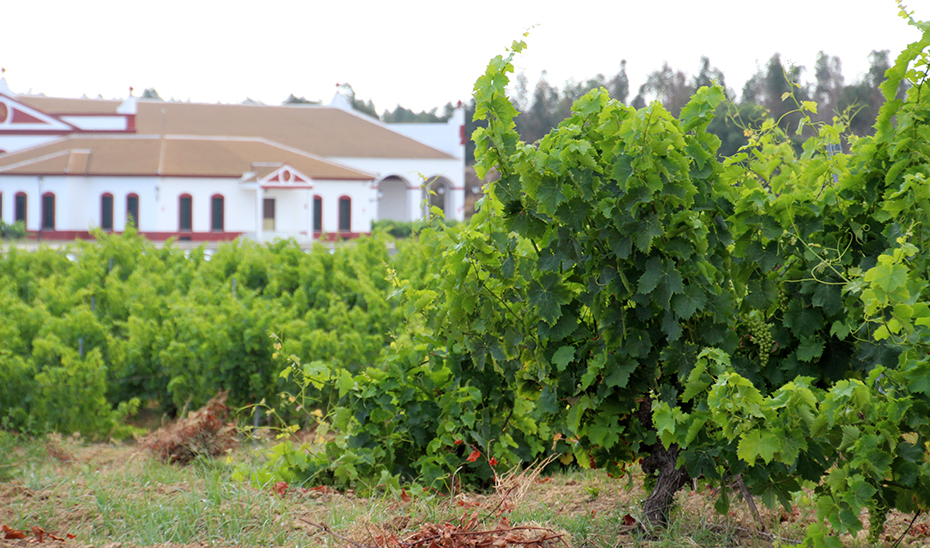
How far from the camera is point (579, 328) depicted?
9.78 feet

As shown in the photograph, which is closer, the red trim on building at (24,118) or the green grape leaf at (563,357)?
the green grape leaf at (563,357)

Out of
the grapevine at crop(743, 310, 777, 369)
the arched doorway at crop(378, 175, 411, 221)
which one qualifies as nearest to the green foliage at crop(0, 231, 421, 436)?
the grapevine at crop(743, 310, 777, 369)

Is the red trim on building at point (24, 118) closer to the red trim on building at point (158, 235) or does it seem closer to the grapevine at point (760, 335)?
the red trim on building at point (158, 235)

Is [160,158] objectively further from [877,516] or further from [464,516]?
[877,516]

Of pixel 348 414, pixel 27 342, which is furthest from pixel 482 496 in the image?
pixel 27 342

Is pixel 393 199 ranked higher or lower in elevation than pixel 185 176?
lower

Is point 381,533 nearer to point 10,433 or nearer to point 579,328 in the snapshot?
point 579,328

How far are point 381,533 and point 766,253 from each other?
70.3 inches

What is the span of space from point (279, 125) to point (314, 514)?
4295cm

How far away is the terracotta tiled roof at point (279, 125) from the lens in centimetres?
4075

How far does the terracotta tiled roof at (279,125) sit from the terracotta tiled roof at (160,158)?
133 inches

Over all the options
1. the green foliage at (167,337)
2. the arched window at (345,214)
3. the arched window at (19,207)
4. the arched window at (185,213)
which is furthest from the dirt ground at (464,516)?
the arched window at (19,207)

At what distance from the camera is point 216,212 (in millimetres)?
34281

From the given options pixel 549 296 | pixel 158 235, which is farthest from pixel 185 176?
pixel 549 296
